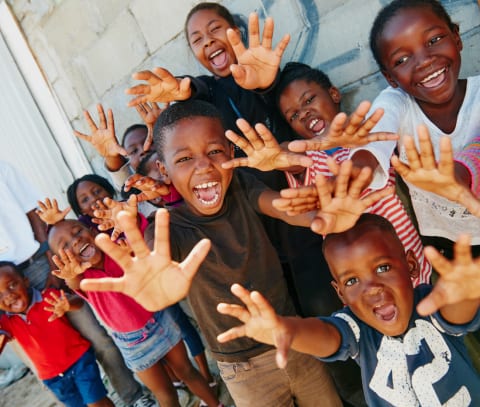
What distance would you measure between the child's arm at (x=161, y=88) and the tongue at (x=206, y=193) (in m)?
0.47

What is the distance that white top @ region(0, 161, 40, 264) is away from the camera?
2477 mm

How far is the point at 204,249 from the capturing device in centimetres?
100

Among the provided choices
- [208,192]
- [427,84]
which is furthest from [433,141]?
[208,192]

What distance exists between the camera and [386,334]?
3.64 feet

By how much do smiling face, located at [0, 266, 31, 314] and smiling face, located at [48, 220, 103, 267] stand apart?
13.0 inches

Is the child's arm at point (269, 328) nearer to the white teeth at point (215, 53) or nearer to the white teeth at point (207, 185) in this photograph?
the white teeth at point (207, 185)

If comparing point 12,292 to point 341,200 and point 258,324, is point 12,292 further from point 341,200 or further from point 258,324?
point 341,200

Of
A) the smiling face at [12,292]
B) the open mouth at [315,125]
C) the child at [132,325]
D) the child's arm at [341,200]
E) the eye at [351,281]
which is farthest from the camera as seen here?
the smiling face at [12,292]

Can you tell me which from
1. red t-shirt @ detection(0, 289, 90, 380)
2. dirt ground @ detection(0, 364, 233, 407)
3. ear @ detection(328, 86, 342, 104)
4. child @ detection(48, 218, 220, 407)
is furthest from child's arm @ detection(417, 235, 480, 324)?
dirt ground @ detection(0, 364, 233, 407)

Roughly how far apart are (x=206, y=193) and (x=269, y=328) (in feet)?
1.96

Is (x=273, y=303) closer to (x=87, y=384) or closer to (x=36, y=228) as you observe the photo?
(x=87, y=384)

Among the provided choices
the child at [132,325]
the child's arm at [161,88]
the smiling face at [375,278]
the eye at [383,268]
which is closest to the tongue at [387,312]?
the smiling face at [375,278]

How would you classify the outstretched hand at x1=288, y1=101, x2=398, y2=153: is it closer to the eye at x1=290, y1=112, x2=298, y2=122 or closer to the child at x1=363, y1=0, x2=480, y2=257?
the child at x1=363, y1=0, x2=480, y2=257

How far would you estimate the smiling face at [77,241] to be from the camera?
6.86 ft
